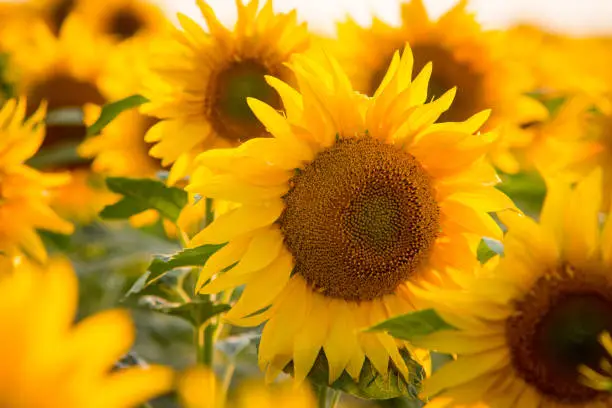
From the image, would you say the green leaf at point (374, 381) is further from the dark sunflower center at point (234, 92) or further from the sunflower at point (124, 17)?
the sunflower at point (124, 17)

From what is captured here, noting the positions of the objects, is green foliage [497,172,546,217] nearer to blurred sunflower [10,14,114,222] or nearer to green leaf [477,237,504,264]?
green leaf [477,237,504,264]

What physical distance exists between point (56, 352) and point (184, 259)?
69cm

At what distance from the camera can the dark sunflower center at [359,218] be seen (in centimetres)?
143

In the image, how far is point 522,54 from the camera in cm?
243

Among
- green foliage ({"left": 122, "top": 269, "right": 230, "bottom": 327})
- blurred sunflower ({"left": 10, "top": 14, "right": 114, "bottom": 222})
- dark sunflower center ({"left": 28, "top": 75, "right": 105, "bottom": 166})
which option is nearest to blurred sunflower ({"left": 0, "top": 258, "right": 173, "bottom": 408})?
green foliage ({"left": 122, "top": 269, "right": 230, "bottom": 327})

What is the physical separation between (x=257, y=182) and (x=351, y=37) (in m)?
0.91

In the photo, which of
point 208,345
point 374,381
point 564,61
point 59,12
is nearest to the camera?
point 374,381

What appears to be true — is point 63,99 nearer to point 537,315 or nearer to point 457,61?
point 457,61

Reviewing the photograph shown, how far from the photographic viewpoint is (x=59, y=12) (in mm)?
4230

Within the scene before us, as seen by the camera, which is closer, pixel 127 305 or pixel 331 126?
pixel 331 126

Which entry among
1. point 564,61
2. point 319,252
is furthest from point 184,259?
point 564,61

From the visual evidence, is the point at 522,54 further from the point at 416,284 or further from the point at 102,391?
the point at 102,391

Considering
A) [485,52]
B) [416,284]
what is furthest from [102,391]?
[485,52]

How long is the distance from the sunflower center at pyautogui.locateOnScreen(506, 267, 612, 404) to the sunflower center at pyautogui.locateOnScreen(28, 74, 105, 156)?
6.35 feet
